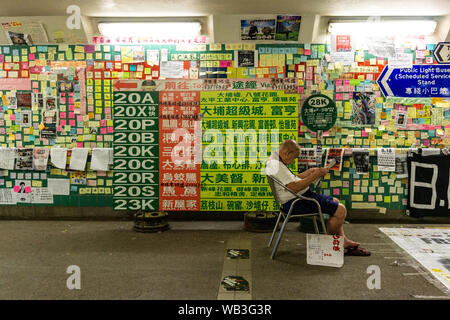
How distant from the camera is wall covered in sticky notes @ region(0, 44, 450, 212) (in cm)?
446

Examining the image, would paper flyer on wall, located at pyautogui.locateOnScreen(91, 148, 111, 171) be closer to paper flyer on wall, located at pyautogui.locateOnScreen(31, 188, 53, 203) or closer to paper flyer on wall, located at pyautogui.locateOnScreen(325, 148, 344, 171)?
A: paper flyer on wall, located at pyautogui.locateOnScreen(31, 188, 53, 203)

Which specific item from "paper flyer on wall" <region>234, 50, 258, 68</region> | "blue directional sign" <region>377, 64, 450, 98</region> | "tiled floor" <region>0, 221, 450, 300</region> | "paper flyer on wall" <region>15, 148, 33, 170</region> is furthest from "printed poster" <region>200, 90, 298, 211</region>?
"paper flyer on wall" <region>15, 148, 33, 170</region>

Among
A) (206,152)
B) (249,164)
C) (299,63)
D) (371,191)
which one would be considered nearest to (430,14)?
(299,63)

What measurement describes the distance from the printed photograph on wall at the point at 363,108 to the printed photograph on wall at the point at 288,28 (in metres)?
1.21

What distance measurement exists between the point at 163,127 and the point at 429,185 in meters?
3.76

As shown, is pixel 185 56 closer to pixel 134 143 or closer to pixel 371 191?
pixel 134 143

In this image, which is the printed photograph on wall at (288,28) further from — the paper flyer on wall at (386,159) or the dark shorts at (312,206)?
the dark shorts at (312,206)

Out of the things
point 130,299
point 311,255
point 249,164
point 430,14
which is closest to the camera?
point 130,299

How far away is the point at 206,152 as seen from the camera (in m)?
→ 4.44

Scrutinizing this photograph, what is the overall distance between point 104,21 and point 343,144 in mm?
3848

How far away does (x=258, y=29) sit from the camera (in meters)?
4.95

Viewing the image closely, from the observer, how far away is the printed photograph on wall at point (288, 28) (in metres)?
4.84

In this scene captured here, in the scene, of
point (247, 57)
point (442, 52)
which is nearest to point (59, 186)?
point (247, 57)

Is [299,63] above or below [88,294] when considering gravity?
above
